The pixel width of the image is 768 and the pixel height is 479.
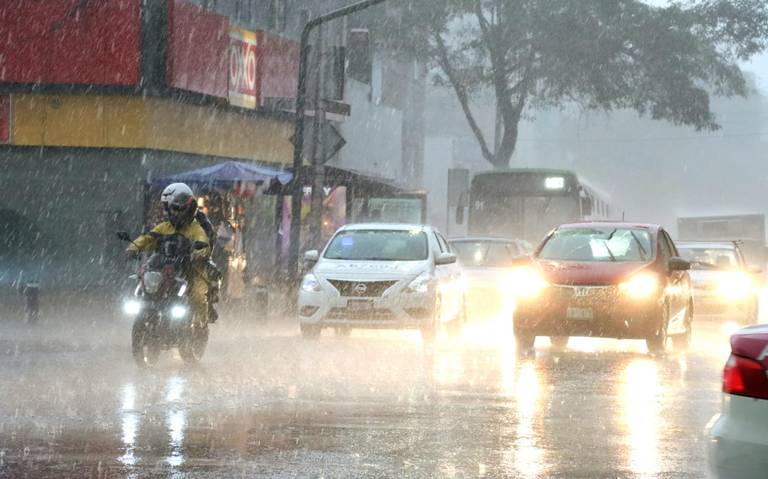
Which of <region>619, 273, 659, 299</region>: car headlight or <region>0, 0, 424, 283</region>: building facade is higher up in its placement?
<region>0, 0, 424, 283</region>: building facade

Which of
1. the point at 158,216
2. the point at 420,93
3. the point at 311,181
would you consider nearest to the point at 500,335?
the point at 311,181

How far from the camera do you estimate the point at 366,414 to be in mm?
11773

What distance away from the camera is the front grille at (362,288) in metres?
20.0

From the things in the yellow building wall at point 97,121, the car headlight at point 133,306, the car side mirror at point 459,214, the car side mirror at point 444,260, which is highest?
the yellow building wall at point 97,121

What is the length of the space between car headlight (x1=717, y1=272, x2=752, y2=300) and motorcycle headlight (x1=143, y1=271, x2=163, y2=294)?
13.3m

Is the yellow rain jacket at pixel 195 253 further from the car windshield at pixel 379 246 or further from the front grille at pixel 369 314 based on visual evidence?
the car windshield at pixel 379 246

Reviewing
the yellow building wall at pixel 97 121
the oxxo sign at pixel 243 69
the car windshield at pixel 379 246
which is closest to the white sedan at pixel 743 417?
the car windshield at pixel 379 246

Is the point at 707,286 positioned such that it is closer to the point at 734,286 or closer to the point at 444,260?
the point at 734,286

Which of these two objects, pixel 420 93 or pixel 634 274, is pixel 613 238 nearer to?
pixel 634 274

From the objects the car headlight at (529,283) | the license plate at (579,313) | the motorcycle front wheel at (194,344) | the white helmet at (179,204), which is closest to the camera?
the white helmet at (179,204)

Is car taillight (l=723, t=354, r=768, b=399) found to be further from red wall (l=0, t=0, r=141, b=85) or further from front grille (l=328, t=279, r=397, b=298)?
red wall (l=0, t=0, r=141, b=85)

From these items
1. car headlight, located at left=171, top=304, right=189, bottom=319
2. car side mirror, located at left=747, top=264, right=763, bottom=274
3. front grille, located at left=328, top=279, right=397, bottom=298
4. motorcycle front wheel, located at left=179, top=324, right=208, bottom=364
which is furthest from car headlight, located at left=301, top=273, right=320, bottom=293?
car side mirror, located at left=747, top=264, right=763, bottom=274

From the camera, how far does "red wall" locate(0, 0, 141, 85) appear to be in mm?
31031

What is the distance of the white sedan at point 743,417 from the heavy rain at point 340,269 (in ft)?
0.05
